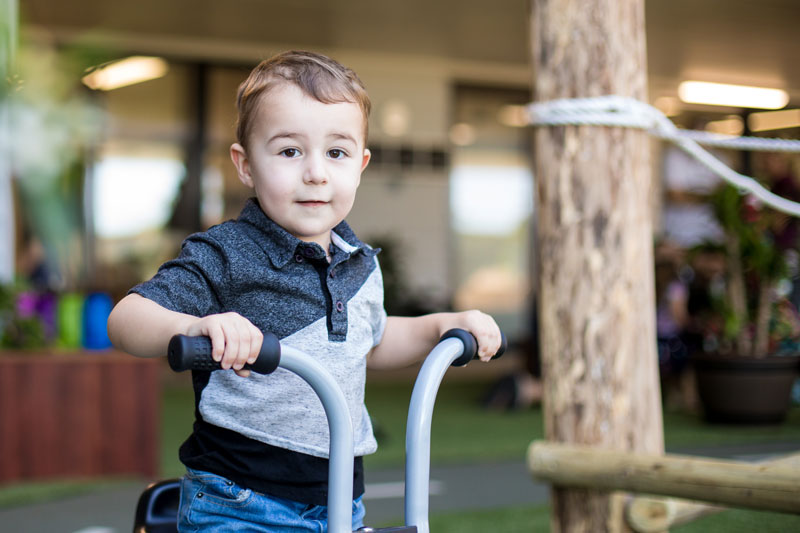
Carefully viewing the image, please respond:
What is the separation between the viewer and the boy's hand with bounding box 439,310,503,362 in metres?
1.42

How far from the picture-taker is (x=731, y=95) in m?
12.1

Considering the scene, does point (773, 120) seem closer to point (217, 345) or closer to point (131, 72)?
point (131, 72)

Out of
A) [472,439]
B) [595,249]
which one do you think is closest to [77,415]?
[472,439]

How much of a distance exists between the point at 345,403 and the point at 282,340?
264 millimetres

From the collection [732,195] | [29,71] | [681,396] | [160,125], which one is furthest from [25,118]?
[681,396]

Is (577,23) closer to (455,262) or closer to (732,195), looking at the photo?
(732,195)

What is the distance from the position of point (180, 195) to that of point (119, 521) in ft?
21.2

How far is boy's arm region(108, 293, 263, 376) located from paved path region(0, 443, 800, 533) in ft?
8.61

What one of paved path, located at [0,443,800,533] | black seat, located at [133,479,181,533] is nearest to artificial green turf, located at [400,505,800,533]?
paved path, located at [0,443,800,533]

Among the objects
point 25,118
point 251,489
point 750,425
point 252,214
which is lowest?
point 750,425

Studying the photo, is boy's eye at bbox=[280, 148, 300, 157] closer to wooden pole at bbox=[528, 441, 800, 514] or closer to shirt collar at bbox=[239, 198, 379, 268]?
shirt collar at bbox=[239, 198, 379, 268]

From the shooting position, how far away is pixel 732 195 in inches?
236

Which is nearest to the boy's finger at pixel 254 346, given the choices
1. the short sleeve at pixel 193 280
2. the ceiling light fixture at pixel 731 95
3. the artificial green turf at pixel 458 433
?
the short sleeve at pixel 193 280

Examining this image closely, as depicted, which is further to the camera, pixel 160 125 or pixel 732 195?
pixel 160 125
